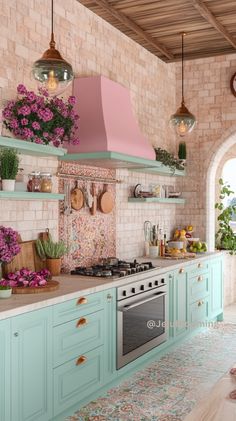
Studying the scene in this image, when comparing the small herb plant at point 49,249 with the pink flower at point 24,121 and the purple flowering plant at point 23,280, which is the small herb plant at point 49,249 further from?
the pink flower at point 24,121

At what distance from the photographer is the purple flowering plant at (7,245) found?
12.5 ft

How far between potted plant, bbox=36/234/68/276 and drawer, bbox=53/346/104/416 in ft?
2.93

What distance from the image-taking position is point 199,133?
771 cm

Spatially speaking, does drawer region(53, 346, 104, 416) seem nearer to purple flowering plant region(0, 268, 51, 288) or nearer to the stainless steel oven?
the stainless steel oven

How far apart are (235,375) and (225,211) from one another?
20.3 ft

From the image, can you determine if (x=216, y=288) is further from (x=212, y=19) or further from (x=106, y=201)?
(x=212, y=19)

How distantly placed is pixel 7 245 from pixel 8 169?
2.08 ft

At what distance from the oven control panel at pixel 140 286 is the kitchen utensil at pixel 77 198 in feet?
3.32

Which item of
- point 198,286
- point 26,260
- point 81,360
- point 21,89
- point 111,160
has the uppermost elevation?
point 21,89

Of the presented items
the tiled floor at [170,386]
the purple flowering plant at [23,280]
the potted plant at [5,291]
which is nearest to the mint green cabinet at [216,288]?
the tiled floor at [170,386]

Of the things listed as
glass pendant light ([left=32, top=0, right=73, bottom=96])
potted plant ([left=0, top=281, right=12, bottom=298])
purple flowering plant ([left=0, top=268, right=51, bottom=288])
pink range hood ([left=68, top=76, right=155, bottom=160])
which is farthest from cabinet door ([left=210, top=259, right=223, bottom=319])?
glass pendant light ([left=32, top=0, right=73, bottom=96])

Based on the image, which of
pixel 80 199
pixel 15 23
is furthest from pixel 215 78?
pixel 15 23

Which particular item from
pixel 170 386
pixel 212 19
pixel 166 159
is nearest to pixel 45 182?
pixel 170 386

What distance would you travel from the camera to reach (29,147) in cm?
424
